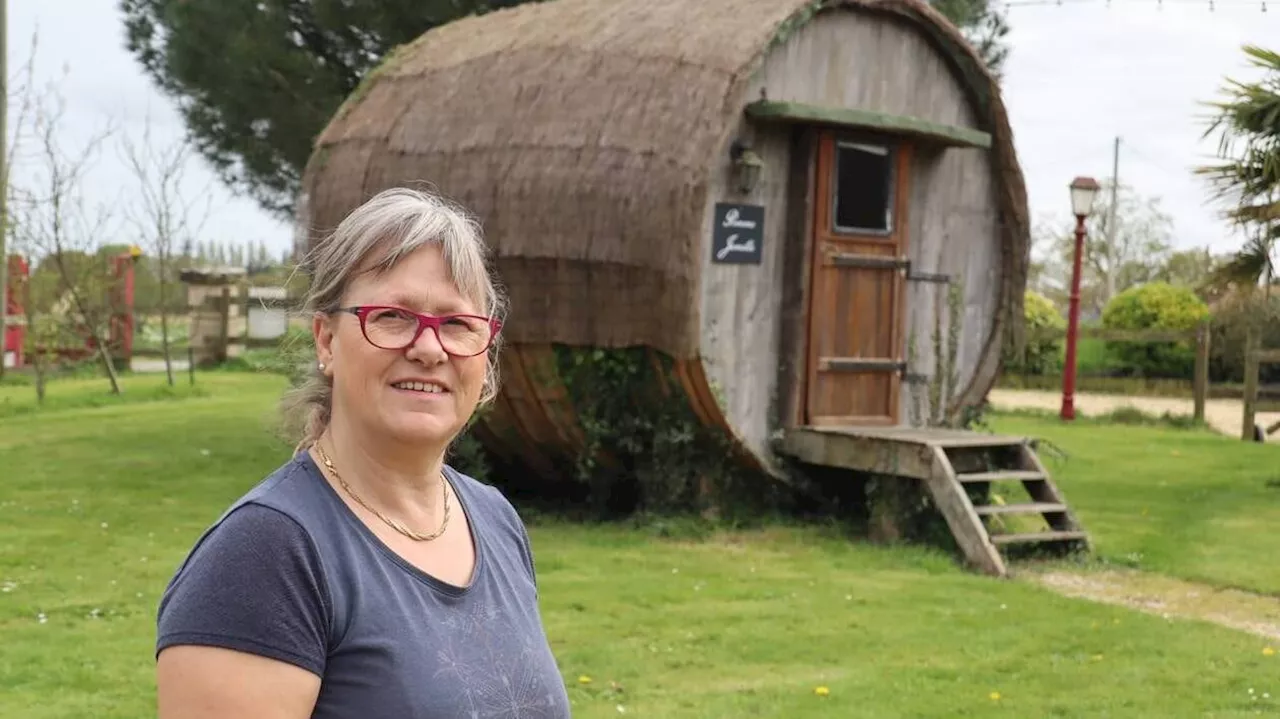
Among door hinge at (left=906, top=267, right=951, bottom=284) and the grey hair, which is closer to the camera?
the grey hair

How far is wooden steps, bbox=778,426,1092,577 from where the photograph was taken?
29.0ft

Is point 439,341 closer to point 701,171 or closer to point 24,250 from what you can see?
point 701,171

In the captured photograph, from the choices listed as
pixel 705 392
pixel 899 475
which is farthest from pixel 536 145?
pixel 899 475

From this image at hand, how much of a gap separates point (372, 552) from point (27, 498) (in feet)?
30.1

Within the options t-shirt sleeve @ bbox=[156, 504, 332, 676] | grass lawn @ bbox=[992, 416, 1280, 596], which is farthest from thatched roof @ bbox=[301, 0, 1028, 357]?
t-shirt sleeve @ bbox=[156, 504, 332, 676]

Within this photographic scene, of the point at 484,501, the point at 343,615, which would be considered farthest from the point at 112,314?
the point at 343,615

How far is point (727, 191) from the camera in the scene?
949cm

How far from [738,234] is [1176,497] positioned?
194 inches

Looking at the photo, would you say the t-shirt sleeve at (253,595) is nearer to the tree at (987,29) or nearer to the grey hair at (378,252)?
the grey hair at (378,252)

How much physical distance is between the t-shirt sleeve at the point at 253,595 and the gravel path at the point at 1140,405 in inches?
705

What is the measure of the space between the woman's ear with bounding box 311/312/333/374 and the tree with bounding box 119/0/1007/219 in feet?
38.5

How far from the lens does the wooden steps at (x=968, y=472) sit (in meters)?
8.83

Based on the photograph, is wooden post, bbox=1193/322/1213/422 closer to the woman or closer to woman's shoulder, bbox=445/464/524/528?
woman's shoulder, bbox=445/464/524/528

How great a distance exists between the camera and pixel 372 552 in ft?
7.18
